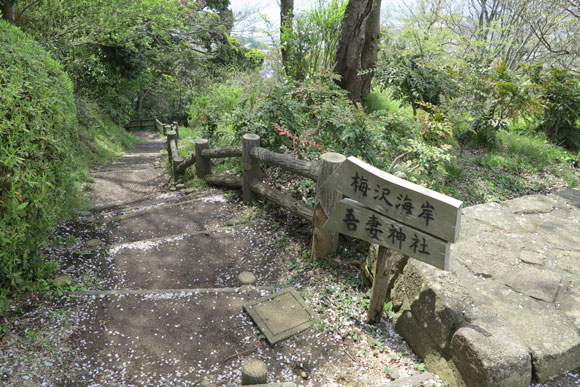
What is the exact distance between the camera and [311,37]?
27.6 ft

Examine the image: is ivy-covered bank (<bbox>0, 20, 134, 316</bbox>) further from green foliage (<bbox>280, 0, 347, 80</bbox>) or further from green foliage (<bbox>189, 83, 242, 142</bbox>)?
green foliage (<bbox>280, 0, 347, 80</bbox>)

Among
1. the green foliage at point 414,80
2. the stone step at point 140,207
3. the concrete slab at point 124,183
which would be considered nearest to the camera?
the stone step at point 140,207

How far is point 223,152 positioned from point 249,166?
907 mm

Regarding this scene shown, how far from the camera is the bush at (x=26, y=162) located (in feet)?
8.21

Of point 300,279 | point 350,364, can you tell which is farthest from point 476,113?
point 350,364

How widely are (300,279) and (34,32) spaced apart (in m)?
9.27

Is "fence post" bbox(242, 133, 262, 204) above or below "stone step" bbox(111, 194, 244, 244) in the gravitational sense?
above

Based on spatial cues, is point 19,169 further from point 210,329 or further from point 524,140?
point 524,140

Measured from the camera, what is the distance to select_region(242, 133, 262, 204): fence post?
4820mm

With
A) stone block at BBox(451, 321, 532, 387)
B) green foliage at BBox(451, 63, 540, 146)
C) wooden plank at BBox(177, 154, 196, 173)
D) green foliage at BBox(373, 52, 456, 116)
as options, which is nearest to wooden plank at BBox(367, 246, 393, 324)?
stone block at BBox(451, 321, 532, 387)

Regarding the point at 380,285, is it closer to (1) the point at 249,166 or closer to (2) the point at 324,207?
(2) the point at 324,207

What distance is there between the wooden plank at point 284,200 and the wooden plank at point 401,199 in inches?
49.4

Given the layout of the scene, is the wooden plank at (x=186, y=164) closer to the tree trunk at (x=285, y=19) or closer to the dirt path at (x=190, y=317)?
the dirt path at (x=190, y=317)

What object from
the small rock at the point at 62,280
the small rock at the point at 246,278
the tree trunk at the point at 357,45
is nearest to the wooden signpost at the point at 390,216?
the small rock at the point at 246,278
